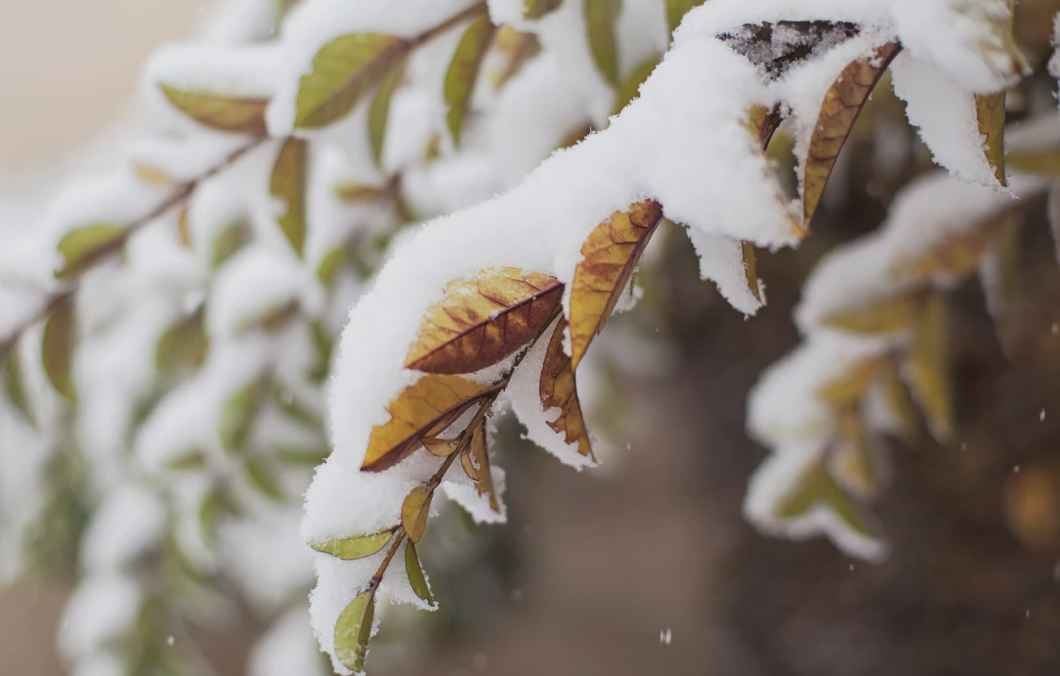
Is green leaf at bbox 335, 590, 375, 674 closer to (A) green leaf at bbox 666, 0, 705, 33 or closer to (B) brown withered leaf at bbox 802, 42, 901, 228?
(B) brown withered leaf at bbox 802, 42, 901, 228

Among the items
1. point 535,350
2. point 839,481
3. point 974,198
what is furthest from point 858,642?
point 535,350

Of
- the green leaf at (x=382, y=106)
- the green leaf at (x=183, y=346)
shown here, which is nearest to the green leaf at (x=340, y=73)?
the green leaf at (x=382, y=106)

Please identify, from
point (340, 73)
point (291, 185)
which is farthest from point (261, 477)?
point (340, 73)

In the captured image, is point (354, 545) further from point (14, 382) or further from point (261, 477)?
point (261, 477)

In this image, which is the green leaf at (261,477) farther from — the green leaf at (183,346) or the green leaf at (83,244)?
the green leaf at (83,244)

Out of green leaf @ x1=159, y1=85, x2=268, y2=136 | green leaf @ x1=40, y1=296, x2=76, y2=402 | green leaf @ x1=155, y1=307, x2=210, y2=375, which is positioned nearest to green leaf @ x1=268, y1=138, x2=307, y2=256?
green leaf @ x1=159, y1=85, x2=268, y2=136
